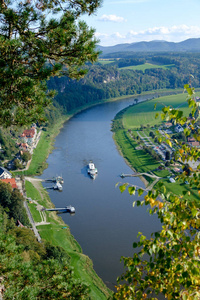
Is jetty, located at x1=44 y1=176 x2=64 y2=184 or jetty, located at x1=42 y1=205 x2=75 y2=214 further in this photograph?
jetty, located at x1=44 y1=176 x2=64 y2=184

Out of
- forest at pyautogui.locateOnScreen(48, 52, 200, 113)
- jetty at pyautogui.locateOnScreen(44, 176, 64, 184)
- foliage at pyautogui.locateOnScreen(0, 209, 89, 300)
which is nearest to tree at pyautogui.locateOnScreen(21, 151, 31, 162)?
jetty at pyautogui.locateOnScreen(44, 176, 64, 184)

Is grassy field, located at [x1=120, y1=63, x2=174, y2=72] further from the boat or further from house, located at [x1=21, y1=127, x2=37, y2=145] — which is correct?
the boat

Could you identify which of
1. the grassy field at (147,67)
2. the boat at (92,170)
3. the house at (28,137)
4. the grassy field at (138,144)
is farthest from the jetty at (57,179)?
the grassy field at (147,67)

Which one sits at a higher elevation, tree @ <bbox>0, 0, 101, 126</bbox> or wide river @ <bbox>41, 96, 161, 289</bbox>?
tree @ <bbox>0, 0, 101, 126</bbox>

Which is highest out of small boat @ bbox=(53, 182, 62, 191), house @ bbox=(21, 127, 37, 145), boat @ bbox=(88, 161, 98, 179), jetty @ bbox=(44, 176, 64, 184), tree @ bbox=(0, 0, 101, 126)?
tree @ bbox=(0, 0, 101, 126)

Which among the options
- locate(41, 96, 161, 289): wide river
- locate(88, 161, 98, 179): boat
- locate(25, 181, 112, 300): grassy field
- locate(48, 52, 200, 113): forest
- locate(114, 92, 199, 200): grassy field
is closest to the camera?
locate(25, 181, 112, 300): grassy field

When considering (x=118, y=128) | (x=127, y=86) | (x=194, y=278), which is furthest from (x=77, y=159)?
(x=127, y=86)
